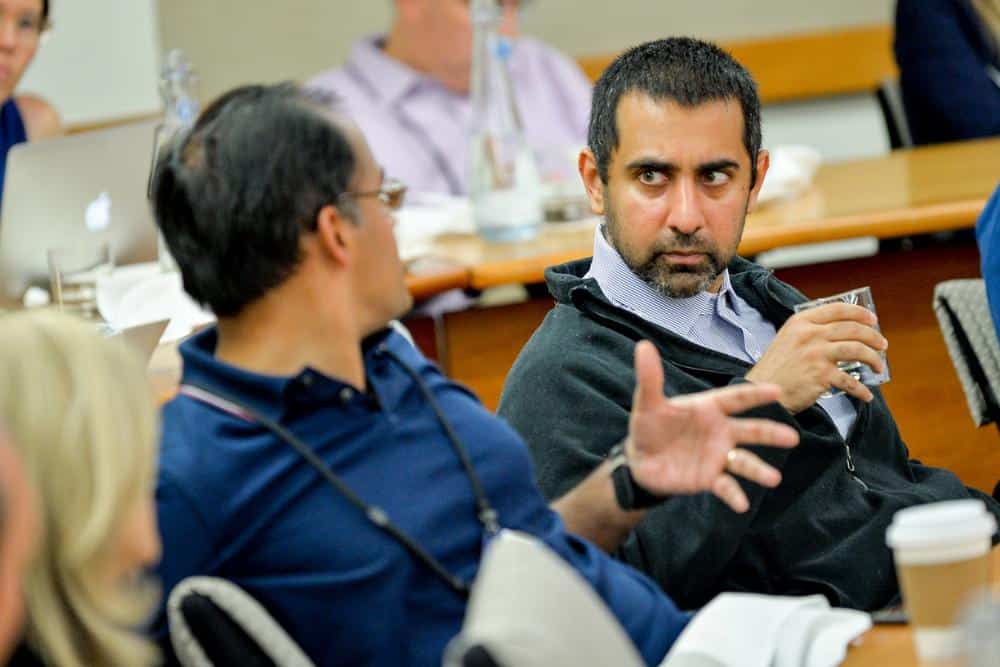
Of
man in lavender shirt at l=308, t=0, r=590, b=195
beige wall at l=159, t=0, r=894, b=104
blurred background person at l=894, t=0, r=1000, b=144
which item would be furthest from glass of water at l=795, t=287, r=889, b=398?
beige wall at l=159, t=0, r=894, b=104

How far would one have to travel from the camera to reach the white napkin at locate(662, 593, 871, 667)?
53.9 inches

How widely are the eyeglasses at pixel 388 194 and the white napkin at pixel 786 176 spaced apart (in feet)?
5.93

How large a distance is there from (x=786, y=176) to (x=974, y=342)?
1.13 m

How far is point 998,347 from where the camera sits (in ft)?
7.53

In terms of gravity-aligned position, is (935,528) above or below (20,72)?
above

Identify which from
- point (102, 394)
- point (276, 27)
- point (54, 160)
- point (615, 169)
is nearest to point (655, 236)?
point (615, 169)

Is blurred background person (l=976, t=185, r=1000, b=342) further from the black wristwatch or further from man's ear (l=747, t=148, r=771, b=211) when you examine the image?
the black wristwatch

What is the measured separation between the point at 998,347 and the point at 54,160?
1666mm

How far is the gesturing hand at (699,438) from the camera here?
4.80 ft

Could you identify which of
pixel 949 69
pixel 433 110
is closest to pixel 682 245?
pixel 433 110

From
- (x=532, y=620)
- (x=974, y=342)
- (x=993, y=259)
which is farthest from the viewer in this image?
(x=974, y=342)

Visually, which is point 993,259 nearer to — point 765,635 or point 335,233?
point 765,635

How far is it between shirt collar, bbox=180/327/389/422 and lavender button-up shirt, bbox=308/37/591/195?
2.38 metres

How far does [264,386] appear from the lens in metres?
1.41
